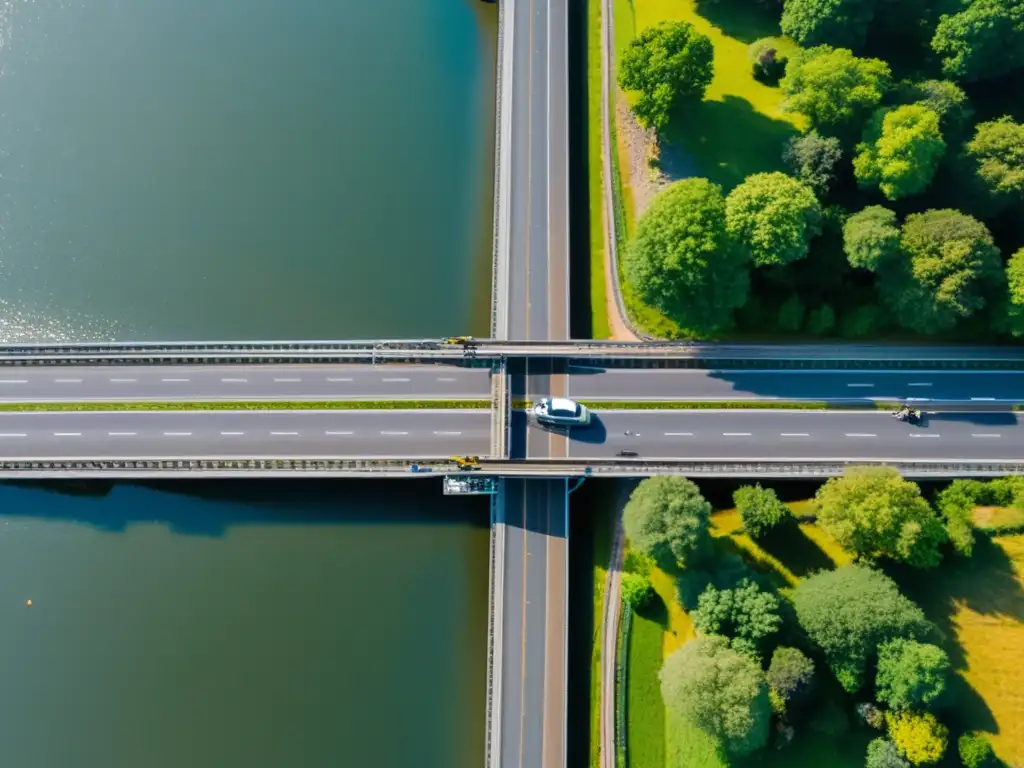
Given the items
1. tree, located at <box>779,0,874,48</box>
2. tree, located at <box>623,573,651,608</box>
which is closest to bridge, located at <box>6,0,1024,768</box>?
tree, located at <box>623,573,651,608</box>

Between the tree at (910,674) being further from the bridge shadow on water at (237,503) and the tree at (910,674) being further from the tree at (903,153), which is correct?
the tree at (903,153)

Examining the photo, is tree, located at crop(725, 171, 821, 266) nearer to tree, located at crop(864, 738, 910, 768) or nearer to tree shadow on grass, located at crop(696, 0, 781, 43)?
tree shadow on grass, located at crop(696, 0, 781, 43)

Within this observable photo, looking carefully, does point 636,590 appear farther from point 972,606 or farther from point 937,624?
point 972,606

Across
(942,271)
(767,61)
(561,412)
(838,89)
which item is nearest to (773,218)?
(942,271)

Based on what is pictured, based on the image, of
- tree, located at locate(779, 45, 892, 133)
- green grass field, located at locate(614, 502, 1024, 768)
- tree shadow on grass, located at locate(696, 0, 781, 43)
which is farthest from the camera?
tree shadow on grass, located at locate(696, 0, 781, 43)

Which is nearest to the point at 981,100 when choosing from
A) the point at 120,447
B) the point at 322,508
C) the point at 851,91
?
the point at 851,91

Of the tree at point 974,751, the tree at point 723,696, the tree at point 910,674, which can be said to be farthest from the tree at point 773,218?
the tree at point 974,751

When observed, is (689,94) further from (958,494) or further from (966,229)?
(958,494)

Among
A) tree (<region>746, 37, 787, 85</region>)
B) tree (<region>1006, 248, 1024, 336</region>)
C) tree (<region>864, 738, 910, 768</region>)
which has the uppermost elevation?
tree (<region>746, 37, 787, 85</region>)
